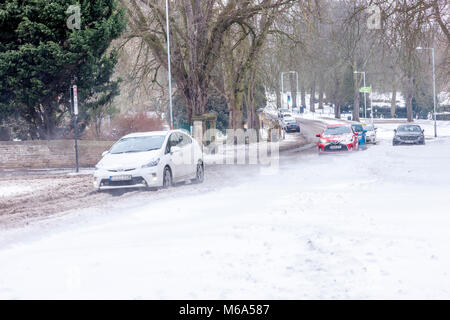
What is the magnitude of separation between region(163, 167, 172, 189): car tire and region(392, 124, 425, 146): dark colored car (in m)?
26.0

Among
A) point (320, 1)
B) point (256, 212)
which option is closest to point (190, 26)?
point (320, 1)

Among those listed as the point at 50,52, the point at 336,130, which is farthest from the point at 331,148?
Answer: the point at 50,52

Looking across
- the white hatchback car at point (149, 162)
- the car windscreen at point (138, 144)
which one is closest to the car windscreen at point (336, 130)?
the white hatchback car at point (149, 162)

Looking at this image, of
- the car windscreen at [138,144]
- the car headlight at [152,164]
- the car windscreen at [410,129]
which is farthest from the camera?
the car windscreen at [410,129]

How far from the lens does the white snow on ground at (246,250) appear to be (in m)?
6.04

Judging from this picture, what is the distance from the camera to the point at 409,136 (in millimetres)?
39594

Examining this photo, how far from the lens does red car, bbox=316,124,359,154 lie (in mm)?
32281

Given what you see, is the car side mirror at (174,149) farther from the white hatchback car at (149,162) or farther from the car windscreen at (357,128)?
the car windscreen at (357,128)

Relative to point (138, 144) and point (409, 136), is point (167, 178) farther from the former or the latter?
point (409, 136)

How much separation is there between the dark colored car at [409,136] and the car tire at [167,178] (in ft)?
85.4

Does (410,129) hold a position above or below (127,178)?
above

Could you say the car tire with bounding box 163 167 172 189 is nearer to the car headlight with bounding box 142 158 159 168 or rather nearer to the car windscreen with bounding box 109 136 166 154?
the car headlight with bounding box 142 158 159 168

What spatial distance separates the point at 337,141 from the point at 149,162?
18072 mm

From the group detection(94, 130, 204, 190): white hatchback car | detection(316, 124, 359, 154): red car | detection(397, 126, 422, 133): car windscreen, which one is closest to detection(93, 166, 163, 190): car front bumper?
detection(94, 130, 204, 190): white hatchback car
